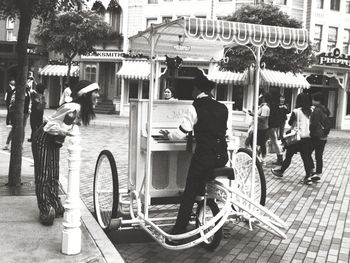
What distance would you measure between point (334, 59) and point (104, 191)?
2529cm

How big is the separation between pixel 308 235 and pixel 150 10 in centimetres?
2693

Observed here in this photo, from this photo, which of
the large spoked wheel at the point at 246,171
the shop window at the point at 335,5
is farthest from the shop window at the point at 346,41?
the large spoked wheel at the point at 246,171

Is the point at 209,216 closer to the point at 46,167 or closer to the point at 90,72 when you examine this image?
the point at 46,167

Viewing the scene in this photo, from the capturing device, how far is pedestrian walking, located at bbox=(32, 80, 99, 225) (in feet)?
17.9

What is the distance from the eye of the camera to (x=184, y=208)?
5.26 meters

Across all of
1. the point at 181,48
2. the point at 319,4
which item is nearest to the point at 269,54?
the point at 319,4

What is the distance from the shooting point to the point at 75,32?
27891 mm

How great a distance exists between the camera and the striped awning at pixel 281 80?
88.6 feet

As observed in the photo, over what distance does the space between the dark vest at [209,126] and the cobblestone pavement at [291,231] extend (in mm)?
1169

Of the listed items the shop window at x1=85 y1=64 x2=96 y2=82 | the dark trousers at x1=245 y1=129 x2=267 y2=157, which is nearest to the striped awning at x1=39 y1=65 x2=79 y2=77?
the shop window at x1=85 y1=64 x2=96 y2=82

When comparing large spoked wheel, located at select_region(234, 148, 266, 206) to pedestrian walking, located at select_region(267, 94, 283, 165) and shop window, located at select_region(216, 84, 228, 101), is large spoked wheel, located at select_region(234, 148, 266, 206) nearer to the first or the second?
pedestrian walking, located at select_region(267, 94, 283, 165)

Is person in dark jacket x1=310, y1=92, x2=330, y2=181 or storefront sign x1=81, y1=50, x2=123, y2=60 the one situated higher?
storefront sign x1=81, y1=50, x2=123, y2=60

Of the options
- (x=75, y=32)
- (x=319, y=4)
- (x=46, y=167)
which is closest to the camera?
(x=46, y=167)

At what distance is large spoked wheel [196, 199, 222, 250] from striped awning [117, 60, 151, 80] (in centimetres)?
2418
